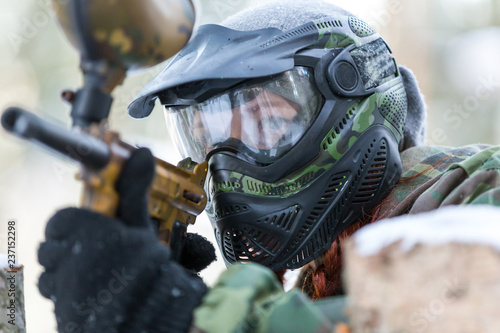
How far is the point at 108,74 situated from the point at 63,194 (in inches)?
204

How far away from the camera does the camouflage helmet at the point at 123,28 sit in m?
1.21

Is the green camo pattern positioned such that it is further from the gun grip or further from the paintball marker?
the paintball marker

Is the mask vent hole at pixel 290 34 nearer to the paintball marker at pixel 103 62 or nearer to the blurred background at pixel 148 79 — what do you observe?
the paintball marker at pixel 103 62

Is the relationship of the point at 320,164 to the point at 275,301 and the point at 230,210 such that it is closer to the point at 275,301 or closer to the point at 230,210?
the point at 230,210

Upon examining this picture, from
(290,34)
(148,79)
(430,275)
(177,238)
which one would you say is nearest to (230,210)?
(177,238)

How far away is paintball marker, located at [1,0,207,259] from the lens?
1178 mm

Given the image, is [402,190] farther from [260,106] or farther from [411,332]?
[411,332]

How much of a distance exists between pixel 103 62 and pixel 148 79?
216 inches

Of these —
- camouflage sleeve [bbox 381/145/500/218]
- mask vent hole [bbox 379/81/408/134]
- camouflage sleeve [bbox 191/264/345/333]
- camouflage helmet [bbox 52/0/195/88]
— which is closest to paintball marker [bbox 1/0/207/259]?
camouflage helmet [bbox 52/0/195/88]

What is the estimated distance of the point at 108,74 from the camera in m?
1.28

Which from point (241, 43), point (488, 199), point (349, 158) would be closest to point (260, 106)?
point (241, 43)

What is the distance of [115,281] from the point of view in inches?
43.8

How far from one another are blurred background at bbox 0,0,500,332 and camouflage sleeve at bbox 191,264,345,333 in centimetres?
461

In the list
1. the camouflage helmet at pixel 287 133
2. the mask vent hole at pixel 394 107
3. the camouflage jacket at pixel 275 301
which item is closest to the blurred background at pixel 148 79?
the mask vent hole at pixel 394 107
